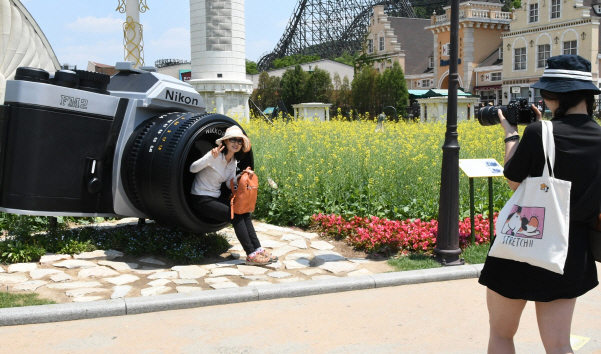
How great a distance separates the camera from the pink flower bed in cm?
682

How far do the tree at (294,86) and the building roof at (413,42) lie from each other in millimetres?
12807

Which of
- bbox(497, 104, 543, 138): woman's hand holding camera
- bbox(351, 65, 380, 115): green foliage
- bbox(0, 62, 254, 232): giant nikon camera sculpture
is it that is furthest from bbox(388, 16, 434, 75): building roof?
bbox(497, 104, 543, 138): woman's hand holding camera

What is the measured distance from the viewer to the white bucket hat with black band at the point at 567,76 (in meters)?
2.71

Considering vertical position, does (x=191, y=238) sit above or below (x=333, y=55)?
below

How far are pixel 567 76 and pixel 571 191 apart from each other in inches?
21.0

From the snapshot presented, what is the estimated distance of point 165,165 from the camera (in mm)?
6012

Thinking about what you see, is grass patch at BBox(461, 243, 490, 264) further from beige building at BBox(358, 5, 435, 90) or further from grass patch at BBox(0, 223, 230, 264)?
beige building at BBox(358, 5, 435, 90)

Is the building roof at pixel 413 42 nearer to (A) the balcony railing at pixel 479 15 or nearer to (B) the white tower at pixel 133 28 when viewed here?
(A) the balcony railing at pixel 479 15

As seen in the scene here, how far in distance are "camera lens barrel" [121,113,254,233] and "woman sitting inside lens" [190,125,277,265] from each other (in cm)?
16

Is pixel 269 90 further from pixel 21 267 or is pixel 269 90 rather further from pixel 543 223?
pixel 543 223

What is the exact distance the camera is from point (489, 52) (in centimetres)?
4528

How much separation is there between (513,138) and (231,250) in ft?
14.5

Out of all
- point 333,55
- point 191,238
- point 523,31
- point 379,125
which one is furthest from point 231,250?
point 333,55

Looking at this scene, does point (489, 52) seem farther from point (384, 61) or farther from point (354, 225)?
point (354, 225)
